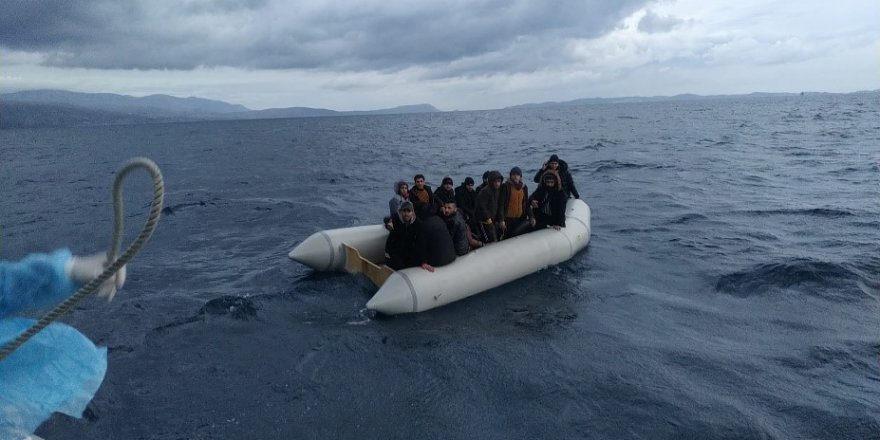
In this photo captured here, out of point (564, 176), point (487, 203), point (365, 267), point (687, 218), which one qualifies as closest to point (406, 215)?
point (365, 267)

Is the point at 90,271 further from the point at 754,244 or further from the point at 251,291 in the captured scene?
the point at 754,244

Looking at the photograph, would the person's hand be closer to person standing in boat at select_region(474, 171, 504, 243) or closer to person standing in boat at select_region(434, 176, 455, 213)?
person standing in boat at select_region(434, 176, 455, 213)

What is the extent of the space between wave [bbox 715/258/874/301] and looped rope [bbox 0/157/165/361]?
8282mm

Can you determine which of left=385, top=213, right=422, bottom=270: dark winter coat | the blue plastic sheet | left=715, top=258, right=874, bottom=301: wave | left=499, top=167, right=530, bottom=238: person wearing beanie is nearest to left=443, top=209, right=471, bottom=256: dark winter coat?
left=385, top=213, right=422, bottom=270: dark winter coat

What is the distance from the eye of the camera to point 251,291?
8258mm

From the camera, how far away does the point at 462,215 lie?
8.60 meters

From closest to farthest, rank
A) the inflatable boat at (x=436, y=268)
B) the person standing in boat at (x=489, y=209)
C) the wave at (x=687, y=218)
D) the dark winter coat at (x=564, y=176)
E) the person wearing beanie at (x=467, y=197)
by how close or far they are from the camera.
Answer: the inflatable boat at (x=436, y=268)
the person standing in boat at (x=489, y=209)
the person wearing beanie at (x=467, y=197)
the dark winter coat at (x=564, y=176)
the wave at (x=687, y=218)

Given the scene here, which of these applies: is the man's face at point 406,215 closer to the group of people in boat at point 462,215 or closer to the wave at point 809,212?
the group of people in boat at point 462,215

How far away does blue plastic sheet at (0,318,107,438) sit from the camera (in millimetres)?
2316

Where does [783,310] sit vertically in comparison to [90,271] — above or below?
below

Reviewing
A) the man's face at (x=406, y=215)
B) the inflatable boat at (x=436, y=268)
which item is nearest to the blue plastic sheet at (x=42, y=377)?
the inflatable boat at (x=436, y=268)

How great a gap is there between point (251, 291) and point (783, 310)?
775cm

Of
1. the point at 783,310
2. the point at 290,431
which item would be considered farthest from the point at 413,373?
the point at 783,310

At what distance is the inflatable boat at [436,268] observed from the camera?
726 cm
